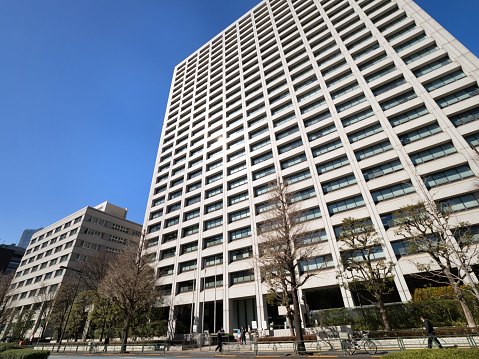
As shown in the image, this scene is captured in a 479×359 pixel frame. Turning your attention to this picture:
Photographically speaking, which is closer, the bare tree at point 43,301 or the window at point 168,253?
the window at point 168,253

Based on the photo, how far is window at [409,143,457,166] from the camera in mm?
24875

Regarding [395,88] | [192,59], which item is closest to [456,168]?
[395,88]

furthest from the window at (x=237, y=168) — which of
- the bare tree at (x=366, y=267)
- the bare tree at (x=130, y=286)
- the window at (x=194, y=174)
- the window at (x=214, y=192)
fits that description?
the bare tree at (x=366, y=267)

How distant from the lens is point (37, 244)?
64.3 meters

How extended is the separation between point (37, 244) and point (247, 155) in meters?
65.2

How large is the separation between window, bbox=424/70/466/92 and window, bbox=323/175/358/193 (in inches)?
552

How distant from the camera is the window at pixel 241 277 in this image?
30381mm

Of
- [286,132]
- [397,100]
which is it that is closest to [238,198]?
[286,132]

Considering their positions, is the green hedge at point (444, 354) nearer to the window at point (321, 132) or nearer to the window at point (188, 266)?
the window at point (321, 132)

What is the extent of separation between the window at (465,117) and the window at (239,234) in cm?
2660

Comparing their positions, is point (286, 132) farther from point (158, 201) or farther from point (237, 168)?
point (158, 201)

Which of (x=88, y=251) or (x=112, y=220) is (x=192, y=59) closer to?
(x=112, y=220)

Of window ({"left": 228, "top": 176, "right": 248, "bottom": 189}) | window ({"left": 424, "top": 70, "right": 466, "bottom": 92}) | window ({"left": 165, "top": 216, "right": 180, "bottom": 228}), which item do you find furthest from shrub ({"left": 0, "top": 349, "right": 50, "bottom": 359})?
window ({"left": 424, "top": 70, "right": 466, "bottom": 92})

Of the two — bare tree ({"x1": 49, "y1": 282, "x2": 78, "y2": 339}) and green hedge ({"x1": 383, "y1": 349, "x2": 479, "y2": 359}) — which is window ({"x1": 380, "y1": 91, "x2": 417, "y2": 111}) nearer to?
green hedge ({"x1": 383, "y1": 349, "x2": 479, "y2": 359})
